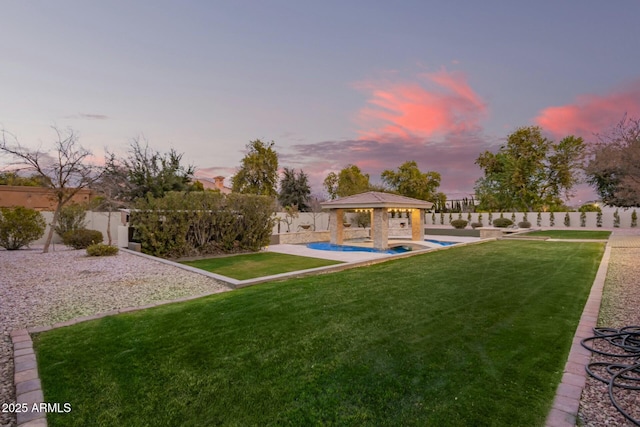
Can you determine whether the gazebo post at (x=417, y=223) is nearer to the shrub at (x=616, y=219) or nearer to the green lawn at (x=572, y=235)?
the green lawn at (x=572, y=235)

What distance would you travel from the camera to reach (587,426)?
2.24 metres

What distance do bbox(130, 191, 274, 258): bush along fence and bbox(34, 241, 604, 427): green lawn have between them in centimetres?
597

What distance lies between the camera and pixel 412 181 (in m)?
41.0

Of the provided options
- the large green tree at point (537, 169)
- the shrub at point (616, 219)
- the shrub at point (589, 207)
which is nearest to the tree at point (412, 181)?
the large green tree at point (537, 169)

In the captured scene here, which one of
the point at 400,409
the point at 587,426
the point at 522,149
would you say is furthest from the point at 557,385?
the point at 522,149

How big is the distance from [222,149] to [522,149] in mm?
29469

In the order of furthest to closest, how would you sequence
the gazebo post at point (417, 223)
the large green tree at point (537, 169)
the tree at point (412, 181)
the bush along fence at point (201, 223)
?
the tree at point (412, 181)
the large green tree at point (537, 169)
the gazebo post at point (417, 223)
the bush along fence at point (201, 223)

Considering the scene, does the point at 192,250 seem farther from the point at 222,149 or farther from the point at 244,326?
the point at 222,149

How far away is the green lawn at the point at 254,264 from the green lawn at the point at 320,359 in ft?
8.45

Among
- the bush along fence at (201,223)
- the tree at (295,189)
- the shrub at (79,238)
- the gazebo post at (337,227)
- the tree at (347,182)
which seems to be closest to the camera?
the bush along fence at (201,223)

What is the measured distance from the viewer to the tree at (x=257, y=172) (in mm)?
35125

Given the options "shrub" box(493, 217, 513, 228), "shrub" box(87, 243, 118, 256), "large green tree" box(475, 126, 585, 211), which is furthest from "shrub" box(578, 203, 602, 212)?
"shrub" box(87, 243, 118, 256)

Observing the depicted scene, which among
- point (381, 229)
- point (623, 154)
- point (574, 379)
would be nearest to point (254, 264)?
point (381, 229)

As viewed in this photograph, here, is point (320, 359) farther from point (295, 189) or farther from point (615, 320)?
point (295, 189)
